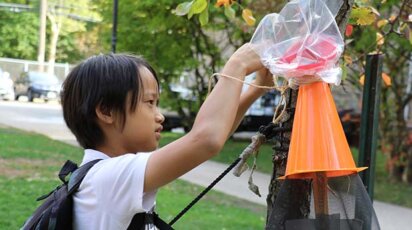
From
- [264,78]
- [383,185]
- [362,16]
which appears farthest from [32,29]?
[264,78]

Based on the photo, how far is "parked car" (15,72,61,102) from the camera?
98.9ft

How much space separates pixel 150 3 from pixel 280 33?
10028mm

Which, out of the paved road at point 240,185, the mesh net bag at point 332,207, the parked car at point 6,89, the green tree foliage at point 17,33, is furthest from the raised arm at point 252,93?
the green tree foliage at point 17,33

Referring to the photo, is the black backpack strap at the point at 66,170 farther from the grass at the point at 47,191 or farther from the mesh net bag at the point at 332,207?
the grass at the point at 47,191

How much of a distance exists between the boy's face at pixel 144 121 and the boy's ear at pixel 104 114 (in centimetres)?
4

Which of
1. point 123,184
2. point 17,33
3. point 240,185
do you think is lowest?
point 240,185

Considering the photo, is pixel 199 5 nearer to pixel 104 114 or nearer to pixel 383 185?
pixel 104 114

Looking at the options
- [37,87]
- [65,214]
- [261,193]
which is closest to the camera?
[65,214]

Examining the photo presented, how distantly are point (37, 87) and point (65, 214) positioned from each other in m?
29.8

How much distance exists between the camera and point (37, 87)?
30156 millimetres

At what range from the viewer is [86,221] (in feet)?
5.07

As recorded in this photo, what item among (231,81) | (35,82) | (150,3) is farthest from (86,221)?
(35,82)

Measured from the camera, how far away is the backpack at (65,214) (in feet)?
4.91

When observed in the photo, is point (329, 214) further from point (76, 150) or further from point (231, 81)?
point (76, 150)
